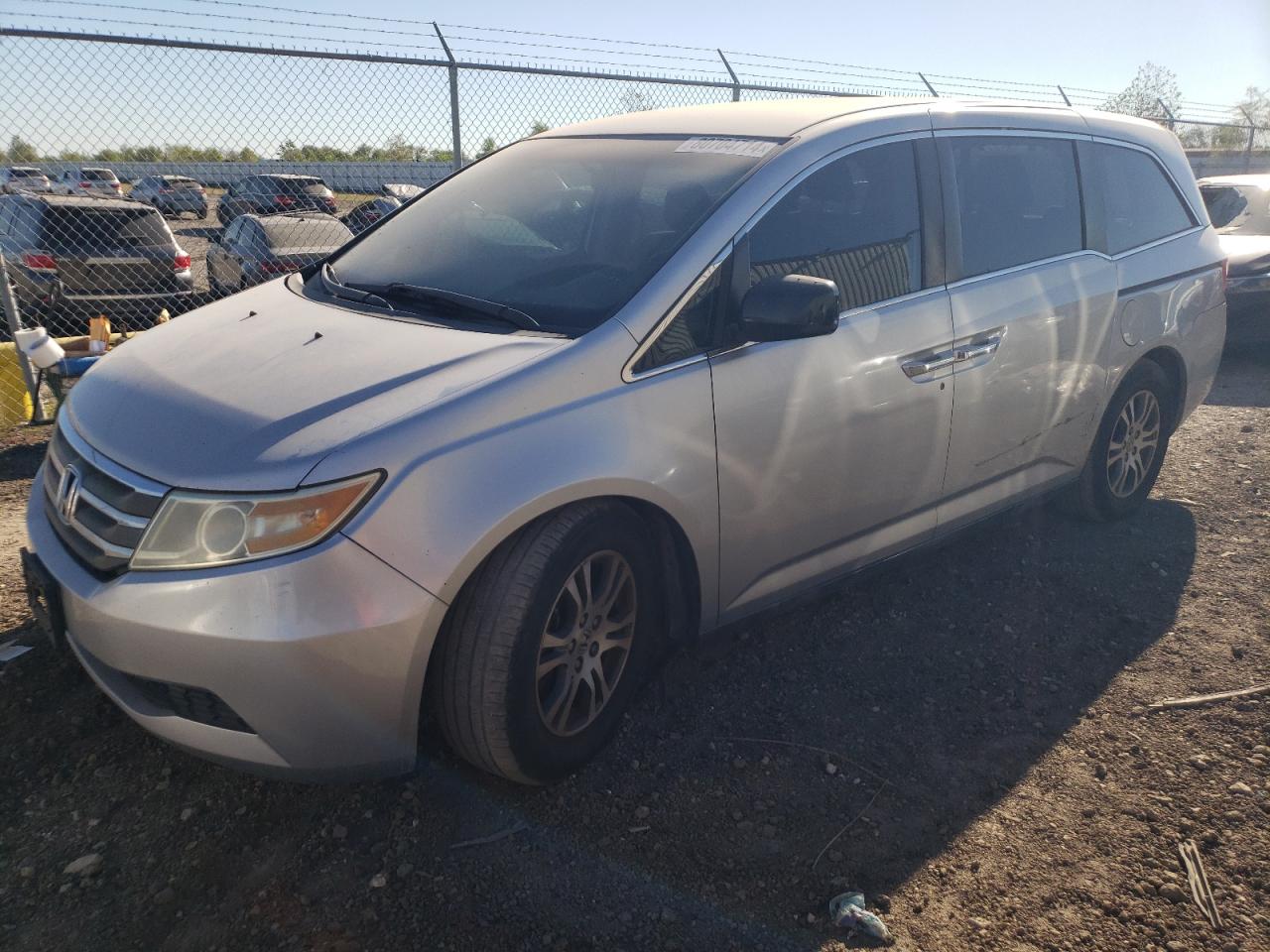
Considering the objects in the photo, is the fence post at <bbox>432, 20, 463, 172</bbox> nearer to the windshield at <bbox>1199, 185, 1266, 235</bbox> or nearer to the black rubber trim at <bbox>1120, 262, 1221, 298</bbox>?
the black rubber trim at <bbox>1120, 262, 1221, 298</bbox>

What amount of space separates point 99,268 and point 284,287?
7190mm

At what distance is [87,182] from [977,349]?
7.73 meters

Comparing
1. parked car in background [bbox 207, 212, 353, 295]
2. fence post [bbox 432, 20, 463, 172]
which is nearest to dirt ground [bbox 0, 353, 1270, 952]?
fence post [bbox 432, 20, 463, 172]

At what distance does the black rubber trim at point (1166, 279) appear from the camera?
4.17 metres

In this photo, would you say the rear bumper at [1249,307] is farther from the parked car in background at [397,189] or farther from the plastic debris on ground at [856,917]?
the plastic debris on ground at [856,917]

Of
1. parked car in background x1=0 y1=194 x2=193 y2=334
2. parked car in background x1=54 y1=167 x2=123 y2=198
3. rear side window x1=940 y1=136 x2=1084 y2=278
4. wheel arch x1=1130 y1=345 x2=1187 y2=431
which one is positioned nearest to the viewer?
rear side window x1=940 y1=136 x2=1084 y2=278

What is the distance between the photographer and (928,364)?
3.30m

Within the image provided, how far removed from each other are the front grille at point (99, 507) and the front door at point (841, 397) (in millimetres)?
1489

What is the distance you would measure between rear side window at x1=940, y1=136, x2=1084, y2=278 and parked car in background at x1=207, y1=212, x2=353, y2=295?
7118 millimetres

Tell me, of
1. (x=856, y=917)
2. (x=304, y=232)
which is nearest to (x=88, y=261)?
(x=304, y=232)

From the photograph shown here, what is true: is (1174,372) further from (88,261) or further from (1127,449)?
(88,261)

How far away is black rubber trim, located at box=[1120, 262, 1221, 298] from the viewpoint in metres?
4.17

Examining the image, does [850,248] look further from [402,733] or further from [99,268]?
[99,268]

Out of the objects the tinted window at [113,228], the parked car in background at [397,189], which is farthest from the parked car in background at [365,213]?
the tinted window at [113,228]
